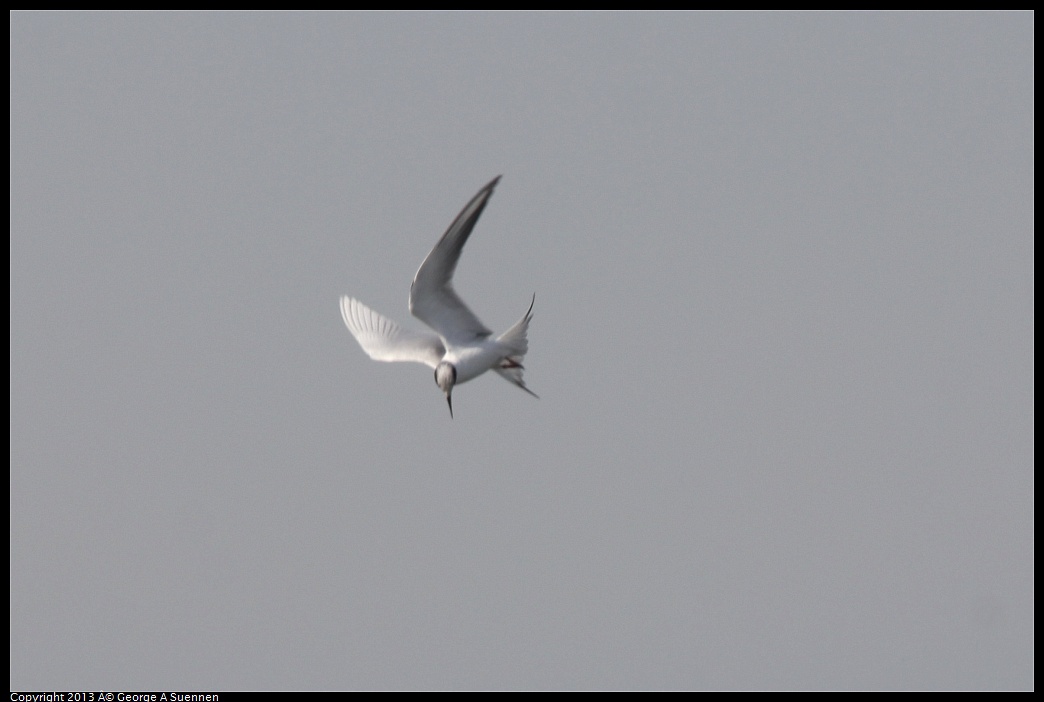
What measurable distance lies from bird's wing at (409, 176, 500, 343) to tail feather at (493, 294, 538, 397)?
0.32 m

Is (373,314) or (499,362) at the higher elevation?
(373,314)

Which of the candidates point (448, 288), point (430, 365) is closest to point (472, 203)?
point (448, 288)

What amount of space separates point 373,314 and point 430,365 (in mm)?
1952

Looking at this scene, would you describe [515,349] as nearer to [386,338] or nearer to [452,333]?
[452,333]

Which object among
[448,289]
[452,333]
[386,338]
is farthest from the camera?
[386,338]

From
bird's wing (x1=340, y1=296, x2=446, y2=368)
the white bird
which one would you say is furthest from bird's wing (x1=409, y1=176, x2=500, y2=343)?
bird's wing (x1=340, y1=296, x2=446, y2=368)

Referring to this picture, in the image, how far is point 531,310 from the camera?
22.5 meters

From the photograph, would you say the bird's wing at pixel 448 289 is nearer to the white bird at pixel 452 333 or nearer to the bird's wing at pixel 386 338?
the white bird at pixel 452 333

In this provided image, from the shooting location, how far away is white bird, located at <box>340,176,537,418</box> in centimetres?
2133

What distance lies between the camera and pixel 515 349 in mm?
22984

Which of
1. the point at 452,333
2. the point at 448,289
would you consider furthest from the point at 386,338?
the point at 448,289

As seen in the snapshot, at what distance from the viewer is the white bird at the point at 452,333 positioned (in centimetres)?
2133

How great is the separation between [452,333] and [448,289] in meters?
1.02

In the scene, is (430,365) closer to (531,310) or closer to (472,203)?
(531,310)
